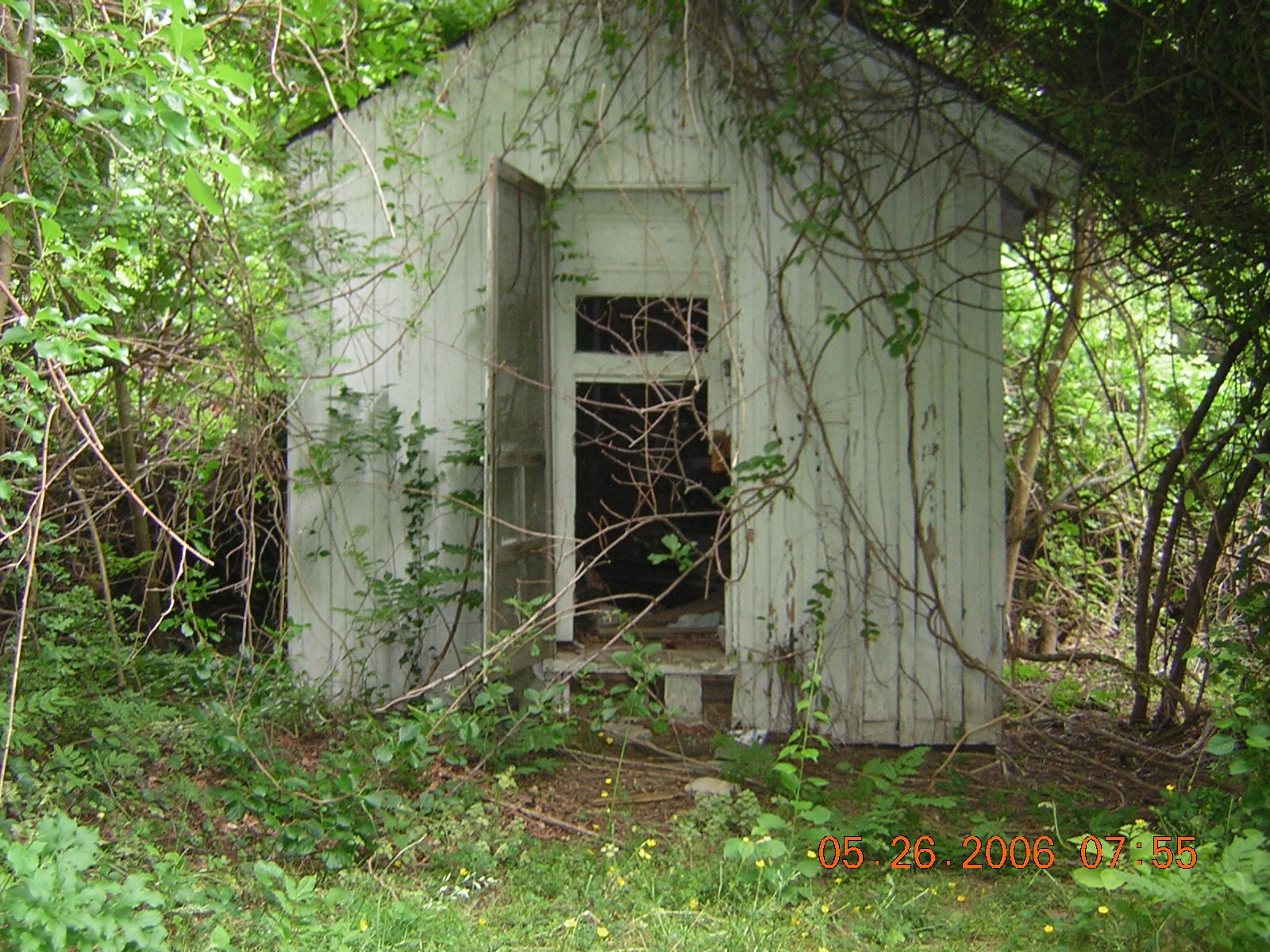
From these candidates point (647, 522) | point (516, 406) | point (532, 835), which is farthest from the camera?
point (647, 522)

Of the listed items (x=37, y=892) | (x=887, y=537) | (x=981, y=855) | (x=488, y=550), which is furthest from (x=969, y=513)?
(x=37, y=892)

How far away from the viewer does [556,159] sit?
5.92 meters

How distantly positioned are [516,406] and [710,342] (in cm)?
106

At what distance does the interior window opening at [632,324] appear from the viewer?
616cm

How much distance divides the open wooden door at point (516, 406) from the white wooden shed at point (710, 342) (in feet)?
0.14

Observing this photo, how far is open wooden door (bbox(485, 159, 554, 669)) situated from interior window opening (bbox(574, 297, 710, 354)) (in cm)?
40

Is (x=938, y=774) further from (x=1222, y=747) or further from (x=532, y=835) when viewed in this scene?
(x=532, y=835)

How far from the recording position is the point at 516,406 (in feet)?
17.6

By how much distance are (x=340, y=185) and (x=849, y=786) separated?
12.6 feet

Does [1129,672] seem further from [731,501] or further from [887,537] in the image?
[731,501]

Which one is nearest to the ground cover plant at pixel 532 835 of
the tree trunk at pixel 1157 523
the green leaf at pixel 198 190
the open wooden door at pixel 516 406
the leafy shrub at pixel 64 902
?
the leafy shrub at pixel 64 902
